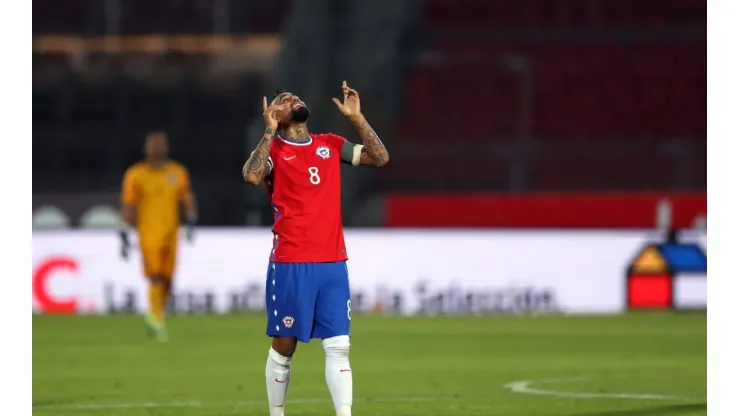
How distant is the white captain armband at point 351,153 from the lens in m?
7.79

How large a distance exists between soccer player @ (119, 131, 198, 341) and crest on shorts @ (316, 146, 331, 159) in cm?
891

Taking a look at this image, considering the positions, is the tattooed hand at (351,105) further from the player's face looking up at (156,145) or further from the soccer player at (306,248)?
the player's face looking up at (156,145)

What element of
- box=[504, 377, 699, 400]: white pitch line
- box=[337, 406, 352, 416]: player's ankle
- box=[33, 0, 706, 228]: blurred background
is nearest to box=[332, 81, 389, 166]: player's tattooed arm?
box=[337, 406, 352, 416]: player's ankle

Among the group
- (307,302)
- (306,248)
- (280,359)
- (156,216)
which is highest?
(306,248)

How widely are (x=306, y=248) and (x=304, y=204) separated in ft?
0.76

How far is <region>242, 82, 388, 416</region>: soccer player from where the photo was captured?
7.55 metres

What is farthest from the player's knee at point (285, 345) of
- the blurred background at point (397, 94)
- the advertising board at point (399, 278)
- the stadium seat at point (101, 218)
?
the stadium seat at point (101, 218)

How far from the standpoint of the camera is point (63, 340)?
1630 cm

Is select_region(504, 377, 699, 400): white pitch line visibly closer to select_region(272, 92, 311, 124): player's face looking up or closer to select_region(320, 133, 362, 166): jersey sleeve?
select_region(320, 133, 362, 166): jersey sleeve

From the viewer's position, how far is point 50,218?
2439 centimetres

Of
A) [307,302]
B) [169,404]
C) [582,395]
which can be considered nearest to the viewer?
[307,302]

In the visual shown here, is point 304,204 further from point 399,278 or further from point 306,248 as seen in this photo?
point 399,278

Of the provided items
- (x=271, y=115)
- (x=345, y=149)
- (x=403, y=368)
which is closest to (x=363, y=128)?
(x=345, y=149)

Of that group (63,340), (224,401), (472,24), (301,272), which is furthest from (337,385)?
(472,24)
